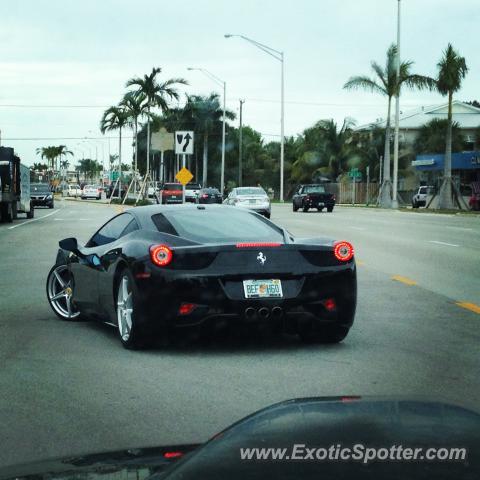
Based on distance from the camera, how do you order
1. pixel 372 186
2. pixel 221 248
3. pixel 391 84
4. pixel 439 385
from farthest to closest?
pixel 372 186, pixel 391 84, pixel 221 248, pixel 439 385

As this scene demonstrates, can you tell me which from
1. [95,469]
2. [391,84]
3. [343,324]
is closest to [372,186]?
[391,84]

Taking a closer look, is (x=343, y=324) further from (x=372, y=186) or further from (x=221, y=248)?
(x=372, y=186)

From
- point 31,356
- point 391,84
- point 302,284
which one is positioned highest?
point 391,84

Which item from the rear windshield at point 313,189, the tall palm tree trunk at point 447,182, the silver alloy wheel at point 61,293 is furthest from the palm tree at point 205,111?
the silver alloy wheel at point 61,293

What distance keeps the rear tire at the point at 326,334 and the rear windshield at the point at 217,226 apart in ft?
2.93

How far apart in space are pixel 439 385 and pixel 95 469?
467 cm

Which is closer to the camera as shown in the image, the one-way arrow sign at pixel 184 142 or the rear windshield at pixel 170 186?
the one-way arrow sign at pixel 184 142

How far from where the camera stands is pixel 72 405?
6.26 metres

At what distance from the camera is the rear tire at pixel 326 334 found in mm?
8570

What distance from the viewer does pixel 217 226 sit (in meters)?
8.66

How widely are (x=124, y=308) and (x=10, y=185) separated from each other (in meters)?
29.6

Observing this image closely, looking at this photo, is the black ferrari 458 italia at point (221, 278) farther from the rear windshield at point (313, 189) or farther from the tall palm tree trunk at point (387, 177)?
the tall palm tree trunk at point (387, 177)

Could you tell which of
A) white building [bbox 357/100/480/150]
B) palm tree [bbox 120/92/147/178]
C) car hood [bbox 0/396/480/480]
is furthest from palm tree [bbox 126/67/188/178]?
car hood [bbox 0/396/480/480]

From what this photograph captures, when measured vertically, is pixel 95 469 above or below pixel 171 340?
above
